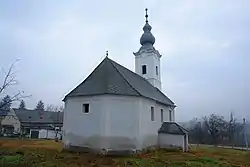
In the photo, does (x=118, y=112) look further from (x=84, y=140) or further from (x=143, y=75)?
(x=143, y=75)

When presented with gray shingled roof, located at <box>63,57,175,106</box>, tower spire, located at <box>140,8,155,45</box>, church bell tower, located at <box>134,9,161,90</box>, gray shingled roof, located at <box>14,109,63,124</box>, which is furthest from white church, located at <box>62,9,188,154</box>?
gray shingled roof, located at <box>14,109,63,124</box>

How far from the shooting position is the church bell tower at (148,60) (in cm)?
3384

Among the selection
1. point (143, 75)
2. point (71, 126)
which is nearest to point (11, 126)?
point (143, 75)

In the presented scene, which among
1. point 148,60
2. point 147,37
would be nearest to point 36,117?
point 148,60

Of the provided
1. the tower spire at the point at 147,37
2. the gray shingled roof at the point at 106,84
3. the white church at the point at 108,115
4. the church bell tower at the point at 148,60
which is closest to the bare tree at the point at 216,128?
the church bell tower at the point at 148,60

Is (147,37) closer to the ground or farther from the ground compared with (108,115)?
farther from the ground

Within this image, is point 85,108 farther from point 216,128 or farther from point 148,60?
point 216,128

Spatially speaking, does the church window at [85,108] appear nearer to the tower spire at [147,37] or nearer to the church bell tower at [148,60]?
the church bell tower at [148,60]

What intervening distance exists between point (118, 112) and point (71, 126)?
14.4 ft

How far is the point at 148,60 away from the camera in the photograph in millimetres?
33969

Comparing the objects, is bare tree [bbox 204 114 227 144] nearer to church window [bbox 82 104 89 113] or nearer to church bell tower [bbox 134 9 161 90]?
church bell tower [bbox 134 9 161 90]

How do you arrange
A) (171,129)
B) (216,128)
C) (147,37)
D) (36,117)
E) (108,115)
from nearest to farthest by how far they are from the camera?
(108,115) → (171,129) → (147,37) → (216,128) → (36,117)

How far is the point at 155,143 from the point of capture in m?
26.4

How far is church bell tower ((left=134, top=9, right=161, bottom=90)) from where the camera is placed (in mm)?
33844
